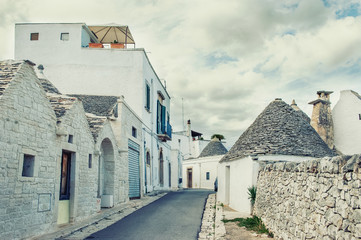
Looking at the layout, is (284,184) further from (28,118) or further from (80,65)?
(80,65)

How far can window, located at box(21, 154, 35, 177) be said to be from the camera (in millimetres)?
7574

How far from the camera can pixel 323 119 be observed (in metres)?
21.6

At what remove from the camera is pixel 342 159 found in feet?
15.3

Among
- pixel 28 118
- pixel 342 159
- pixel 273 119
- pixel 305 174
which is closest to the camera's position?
pixel 342 159

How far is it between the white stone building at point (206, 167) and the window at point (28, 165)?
94.1 feet

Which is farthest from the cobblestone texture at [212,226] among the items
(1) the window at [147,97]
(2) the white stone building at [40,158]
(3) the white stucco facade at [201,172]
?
(3) the white stucco facade at [201,172]

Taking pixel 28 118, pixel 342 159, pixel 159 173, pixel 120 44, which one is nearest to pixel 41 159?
pixel 28 118

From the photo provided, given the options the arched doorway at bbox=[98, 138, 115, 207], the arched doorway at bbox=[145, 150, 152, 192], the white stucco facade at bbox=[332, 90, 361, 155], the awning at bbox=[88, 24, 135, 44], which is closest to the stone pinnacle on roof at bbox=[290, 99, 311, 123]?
the white stucco facade at bbox=[332, 90, 361, 155]

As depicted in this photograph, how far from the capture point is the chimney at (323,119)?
2139 centimetres

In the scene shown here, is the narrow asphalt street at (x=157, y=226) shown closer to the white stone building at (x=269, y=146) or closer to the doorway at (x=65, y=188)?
the doorway at (x=65, y=188)

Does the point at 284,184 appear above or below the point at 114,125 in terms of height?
below

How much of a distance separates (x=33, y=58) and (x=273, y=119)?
48.0 ft

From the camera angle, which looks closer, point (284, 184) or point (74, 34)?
point (284, 184)

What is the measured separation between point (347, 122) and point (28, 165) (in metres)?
20.2
